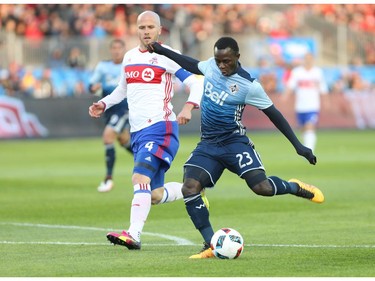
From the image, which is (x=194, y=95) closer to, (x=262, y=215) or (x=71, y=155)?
(x=262, y=215)

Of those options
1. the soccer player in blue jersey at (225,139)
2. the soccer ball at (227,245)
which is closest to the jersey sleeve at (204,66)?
the soccer player in blue jersey at (225,139)

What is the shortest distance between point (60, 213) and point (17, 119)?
60.0 feet

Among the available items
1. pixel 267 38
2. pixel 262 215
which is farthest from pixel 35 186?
pixel 267 38

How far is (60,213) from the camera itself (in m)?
14.6

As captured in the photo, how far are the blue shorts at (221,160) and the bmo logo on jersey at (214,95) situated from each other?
16.8 inches

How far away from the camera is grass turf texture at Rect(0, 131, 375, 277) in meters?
9.02

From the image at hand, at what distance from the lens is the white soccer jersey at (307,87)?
26.4 meters

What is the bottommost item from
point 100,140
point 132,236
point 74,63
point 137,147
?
point 100,140

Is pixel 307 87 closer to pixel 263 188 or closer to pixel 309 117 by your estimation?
pixel 309 117

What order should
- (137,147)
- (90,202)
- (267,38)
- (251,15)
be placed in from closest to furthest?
(137,147) → (90,202) → (267,38) → (251,15)

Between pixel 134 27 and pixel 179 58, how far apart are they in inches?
1080

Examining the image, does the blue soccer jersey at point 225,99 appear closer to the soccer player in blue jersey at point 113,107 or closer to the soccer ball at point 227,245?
the soccer ball at point 227,245

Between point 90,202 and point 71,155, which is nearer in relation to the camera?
point 90,202

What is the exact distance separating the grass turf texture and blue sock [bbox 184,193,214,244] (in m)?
0.29
